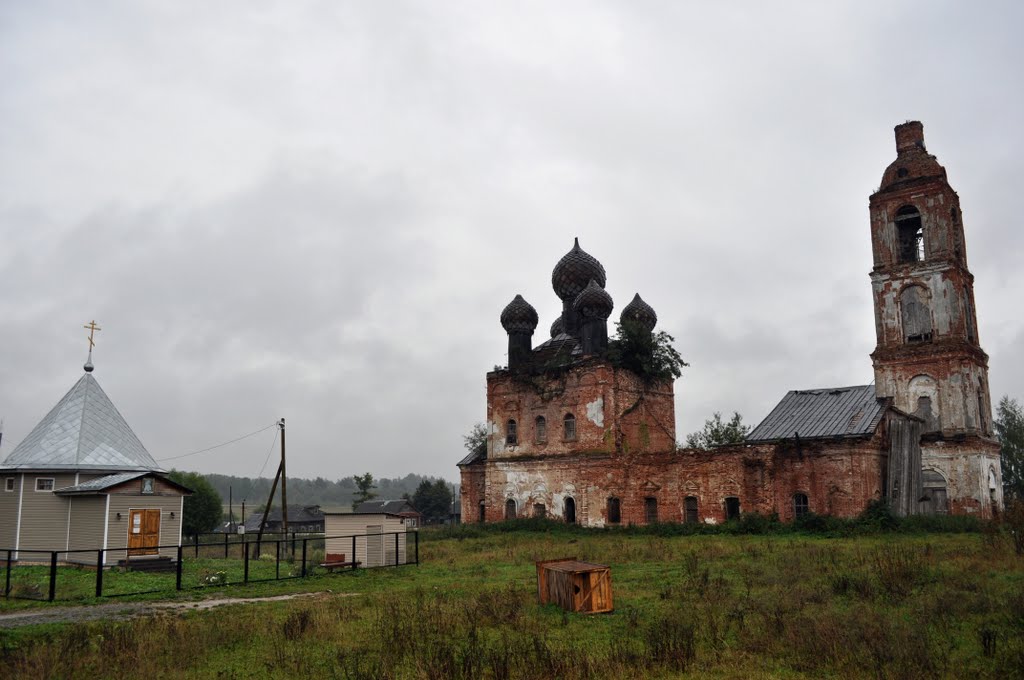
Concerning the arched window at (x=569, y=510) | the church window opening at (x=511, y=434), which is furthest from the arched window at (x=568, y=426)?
the church window opening at (x=511, y=434)

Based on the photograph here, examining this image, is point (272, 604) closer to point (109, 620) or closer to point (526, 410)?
point (109, 620)

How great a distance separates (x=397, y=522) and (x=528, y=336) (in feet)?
57.6

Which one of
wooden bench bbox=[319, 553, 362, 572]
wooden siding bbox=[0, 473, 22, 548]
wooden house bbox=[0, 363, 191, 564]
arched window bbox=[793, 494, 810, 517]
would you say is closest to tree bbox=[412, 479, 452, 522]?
wooden house bbox=[0, 363, 191, 564]

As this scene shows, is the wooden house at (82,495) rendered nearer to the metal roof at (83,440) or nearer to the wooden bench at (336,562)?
the metal roof at (83,440)

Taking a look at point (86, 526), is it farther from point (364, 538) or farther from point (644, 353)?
point (644, 353)

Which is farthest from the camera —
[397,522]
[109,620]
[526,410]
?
[526,410]

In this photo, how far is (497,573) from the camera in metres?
18.7

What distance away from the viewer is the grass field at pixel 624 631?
29.3 ft

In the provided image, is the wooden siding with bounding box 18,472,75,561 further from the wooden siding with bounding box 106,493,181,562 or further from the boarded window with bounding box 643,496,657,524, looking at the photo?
the boarded window with bounding box 643,496,657,524

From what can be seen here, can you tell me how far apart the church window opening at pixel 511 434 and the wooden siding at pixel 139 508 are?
1661cm

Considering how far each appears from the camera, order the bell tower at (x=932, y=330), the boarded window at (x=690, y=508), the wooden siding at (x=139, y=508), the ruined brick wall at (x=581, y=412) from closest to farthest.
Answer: the wooden siding at (x=139, y=508), the bell tower at (x=932, y=330), the boarded window at (x=690, y=508), the ruined brick wall at (x=581, y=412)

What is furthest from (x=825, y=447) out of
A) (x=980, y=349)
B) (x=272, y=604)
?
(x=272, y=604)

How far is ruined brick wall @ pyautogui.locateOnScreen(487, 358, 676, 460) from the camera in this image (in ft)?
111

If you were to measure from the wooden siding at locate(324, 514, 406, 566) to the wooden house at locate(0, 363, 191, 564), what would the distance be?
514 cm
